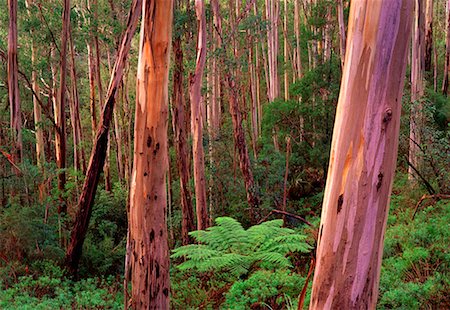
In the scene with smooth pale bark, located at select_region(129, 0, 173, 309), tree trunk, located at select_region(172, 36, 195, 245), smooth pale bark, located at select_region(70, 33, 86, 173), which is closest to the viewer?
smooth pale bark, located at select_region(129, 0, 173, 309)

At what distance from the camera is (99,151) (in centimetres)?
723

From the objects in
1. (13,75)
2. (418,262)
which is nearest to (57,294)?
(13,75)

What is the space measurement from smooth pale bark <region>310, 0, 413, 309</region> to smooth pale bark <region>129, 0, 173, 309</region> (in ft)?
10.0

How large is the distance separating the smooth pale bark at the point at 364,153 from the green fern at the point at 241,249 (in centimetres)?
407

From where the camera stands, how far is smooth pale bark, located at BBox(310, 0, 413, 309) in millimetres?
1996


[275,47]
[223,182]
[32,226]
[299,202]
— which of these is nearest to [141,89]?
[32,226]

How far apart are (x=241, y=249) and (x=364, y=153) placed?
5.23 meters

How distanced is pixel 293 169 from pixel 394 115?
14.3 metres

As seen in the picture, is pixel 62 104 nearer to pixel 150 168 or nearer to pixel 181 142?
Answer: pixel 181 142

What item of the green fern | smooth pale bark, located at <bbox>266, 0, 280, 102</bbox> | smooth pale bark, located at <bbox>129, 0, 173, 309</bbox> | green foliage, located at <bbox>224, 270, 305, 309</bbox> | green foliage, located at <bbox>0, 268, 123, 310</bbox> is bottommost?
green foliage, located at <bbox>0, 268, 123, 310</bbox>

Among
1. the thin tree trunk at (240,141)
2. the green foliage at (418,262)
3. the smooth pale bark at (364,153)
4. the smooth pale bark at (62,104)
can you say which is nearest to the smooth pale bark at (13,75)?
the smooth pale bark at (62,104)

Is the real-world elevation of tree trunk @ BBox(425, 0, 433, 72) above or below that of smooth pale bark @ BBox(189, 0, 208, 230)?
above

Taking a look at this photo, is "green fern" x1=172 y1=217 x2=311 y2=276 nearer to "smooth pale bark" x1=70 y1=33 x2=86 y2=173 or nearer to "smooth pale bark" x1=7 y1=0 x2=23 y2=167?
"smooth pale bark" x1=7 y1=0 x2=23 y2=167

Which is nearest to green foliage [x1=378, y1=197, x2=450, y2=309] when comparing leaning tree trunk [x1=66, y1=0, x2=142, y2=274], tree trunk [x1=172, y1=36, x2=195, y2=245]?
leaning tree trunk [x1=66, y1=0, x2=142, y2=274]
